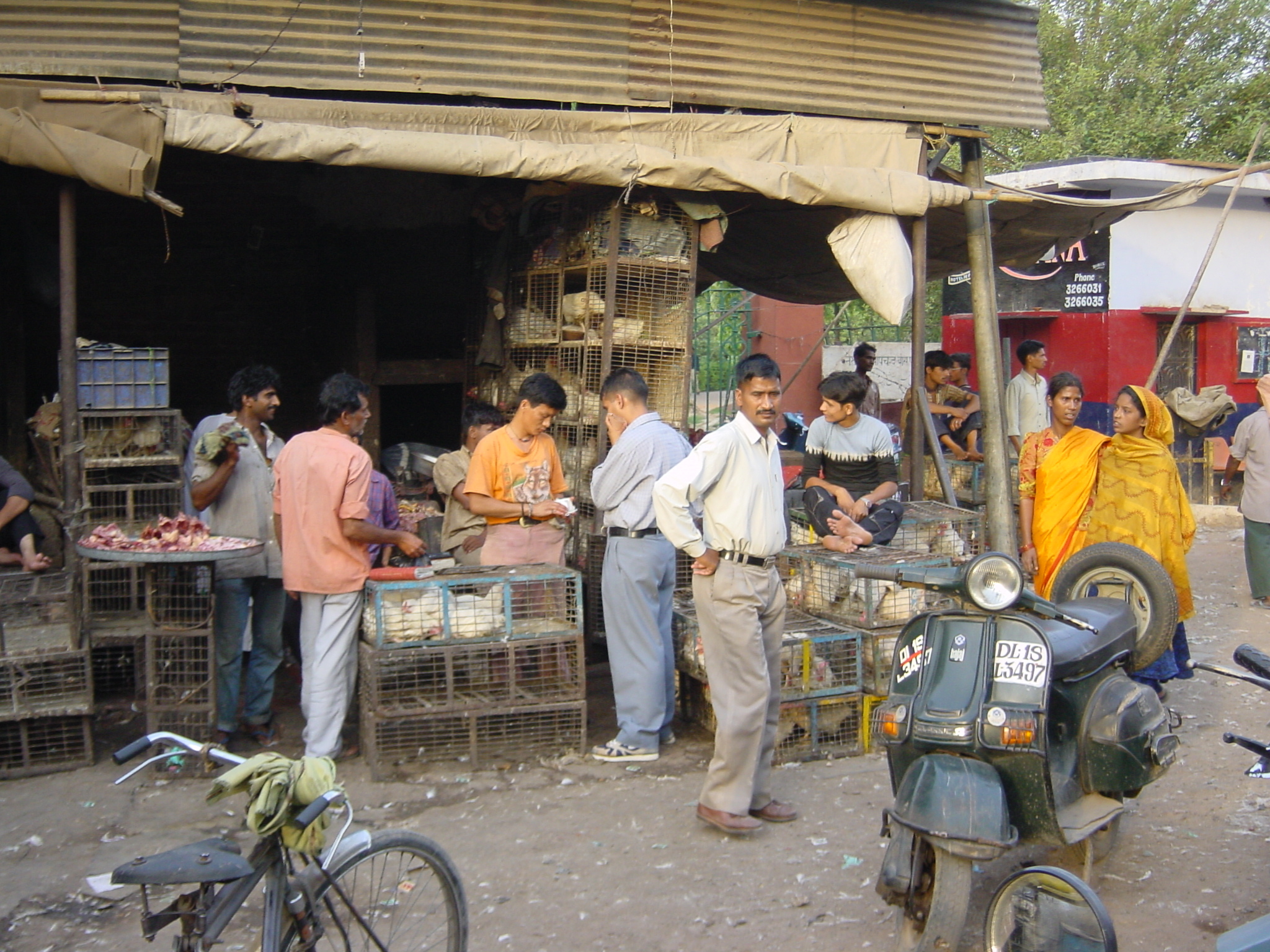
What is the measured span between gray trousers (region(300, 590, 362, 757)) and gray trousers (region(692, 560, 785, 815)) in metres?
1.82

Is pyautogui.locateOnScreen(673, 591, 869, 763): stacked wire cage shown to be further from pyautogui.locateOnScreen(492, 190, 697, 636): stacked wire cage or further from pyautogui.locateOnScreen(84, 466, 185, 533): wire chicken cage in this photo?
pyautogui.locateOnScreen(84, 466, 185, 533): wire chicken cage

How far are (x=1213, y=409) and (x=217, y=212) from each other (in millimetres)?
8278

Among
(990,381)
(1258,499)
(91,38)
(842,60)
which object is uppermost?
(842,60)

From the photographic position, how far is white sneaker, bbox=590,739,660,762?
579 centimetres

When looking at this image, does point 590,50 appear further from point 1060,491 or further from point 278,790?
point 278,790

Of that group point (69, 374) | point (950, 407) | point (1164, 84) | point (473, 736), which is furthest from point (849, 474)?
point (1164, 84)

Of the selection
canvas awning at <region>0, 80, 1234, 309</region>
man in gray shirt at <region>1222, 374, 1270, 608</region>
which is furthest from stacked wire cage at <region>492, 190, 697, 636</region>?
man in gray shirt at <region>1222, 374, 1270, 608</region>

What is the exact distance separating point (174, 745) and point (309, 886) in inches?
20.3

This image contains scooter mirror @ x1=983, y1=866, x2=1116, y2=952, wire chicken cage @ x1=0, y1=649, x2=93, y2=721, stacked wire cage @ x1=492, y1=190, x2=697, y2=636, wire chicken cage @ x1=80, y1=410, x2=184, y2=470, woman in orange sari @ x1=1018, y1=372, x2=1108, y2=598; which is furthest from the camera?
stacked wire cage @ x1=492, y1=190, x2=697, y2=636

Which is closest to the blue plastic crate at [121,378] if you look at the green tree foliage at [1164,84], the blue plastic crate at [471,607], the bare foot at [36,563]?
the bare foot at [36,563]

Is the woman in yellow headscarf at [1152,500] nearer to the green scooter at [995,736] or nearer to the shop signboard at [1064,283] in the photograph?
the green scooter at [995,736]

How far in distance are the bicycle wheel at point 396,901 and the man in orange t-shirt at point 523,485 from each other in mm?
2446

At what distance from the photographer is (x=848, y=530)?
6.34 meters

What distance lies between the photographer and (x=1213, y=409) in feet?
31.7
